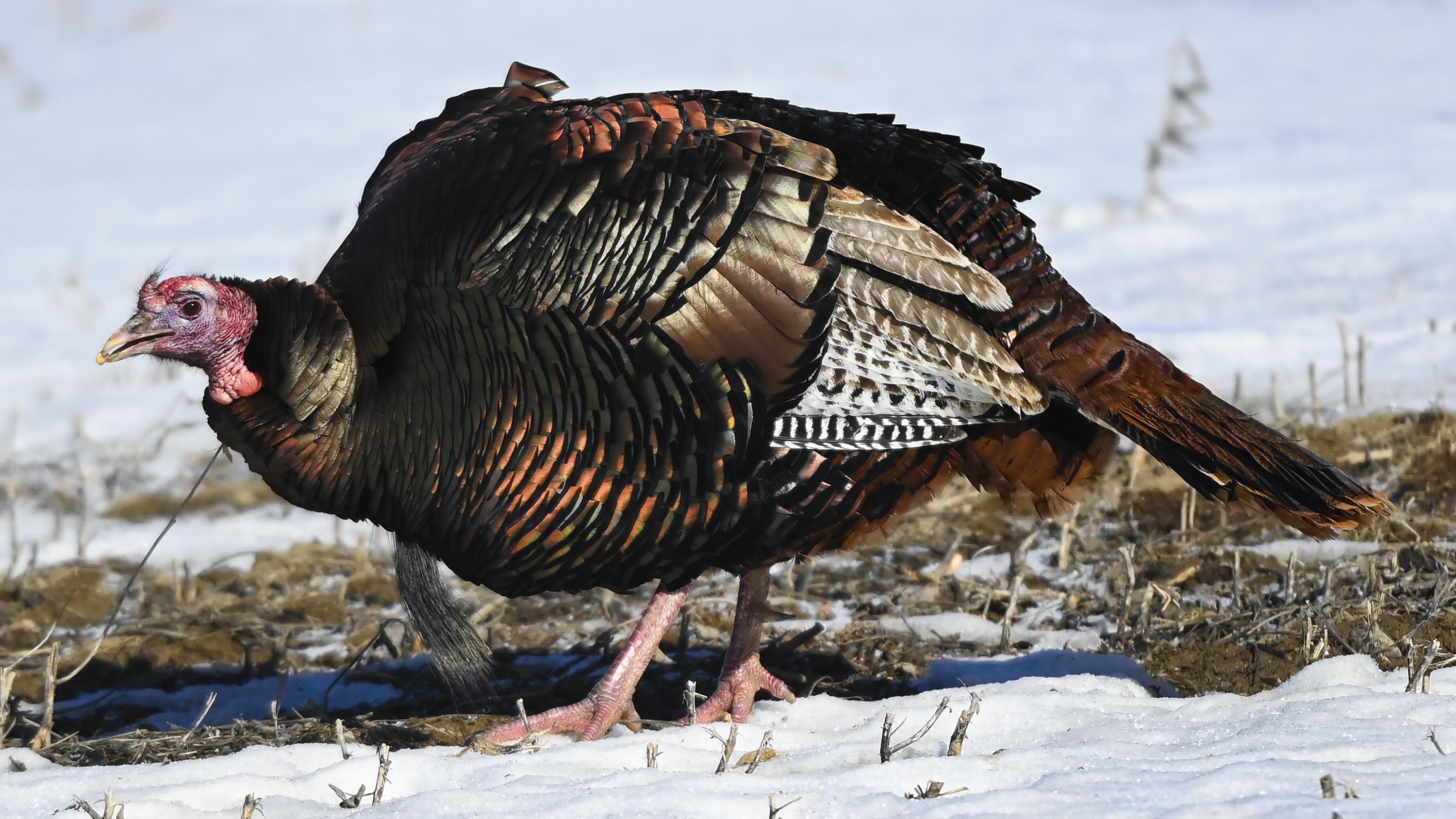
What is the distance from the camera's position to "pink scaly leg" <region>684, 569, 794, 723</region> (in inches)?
155

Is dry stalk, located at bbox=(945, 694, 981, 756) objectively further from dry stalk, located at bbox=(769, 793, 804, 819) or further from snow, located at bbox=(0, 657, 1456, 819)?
dry stalk, located at bbox=(769, 793, 804, 819)

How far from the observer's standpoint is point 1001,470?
13.0 ft

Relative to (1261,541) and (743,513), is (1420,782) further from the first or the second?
(1261,541)

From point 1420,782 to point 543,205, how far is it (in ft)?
7.23

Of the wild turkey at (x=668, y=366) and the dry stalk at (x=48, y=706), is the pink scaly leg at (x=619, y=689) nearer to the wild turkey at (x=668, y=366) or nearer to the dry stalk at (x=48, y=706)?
the wild turkey at (x=668, y=366)

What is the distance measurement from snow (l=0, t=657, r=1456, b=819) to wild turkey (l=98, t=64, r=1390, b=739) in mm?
414

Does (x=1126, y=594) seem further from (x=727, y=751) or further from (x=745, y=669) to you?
(x=727, y=751)

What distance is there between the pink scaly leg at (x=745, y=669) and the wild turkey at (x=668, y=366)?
14 mm

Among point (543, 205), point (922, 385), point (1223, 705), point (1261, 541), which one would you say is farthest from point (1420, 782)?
point (1261, 541)

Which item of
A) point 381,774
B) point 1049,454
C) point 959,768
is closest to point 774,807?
point 959,768

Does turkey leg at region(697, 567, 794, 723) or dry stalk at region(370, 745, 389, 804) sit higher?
turkey leg at region(697, 567, 794, 723)

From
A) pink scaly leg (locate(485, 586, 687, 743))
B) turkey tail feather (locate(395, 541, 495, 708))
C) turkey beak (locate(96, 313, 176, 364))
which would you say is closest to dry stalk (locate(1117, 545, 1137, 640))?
pink scaly leg (locate(485, 586, 687, 743))

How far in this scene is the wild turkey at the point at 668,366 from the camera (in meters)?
3.48

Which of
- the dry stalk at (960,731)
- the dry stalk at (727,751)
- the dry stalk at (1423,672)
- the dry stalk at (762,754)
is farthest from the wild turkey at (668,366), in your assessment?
the dry stalk at (960,731)
